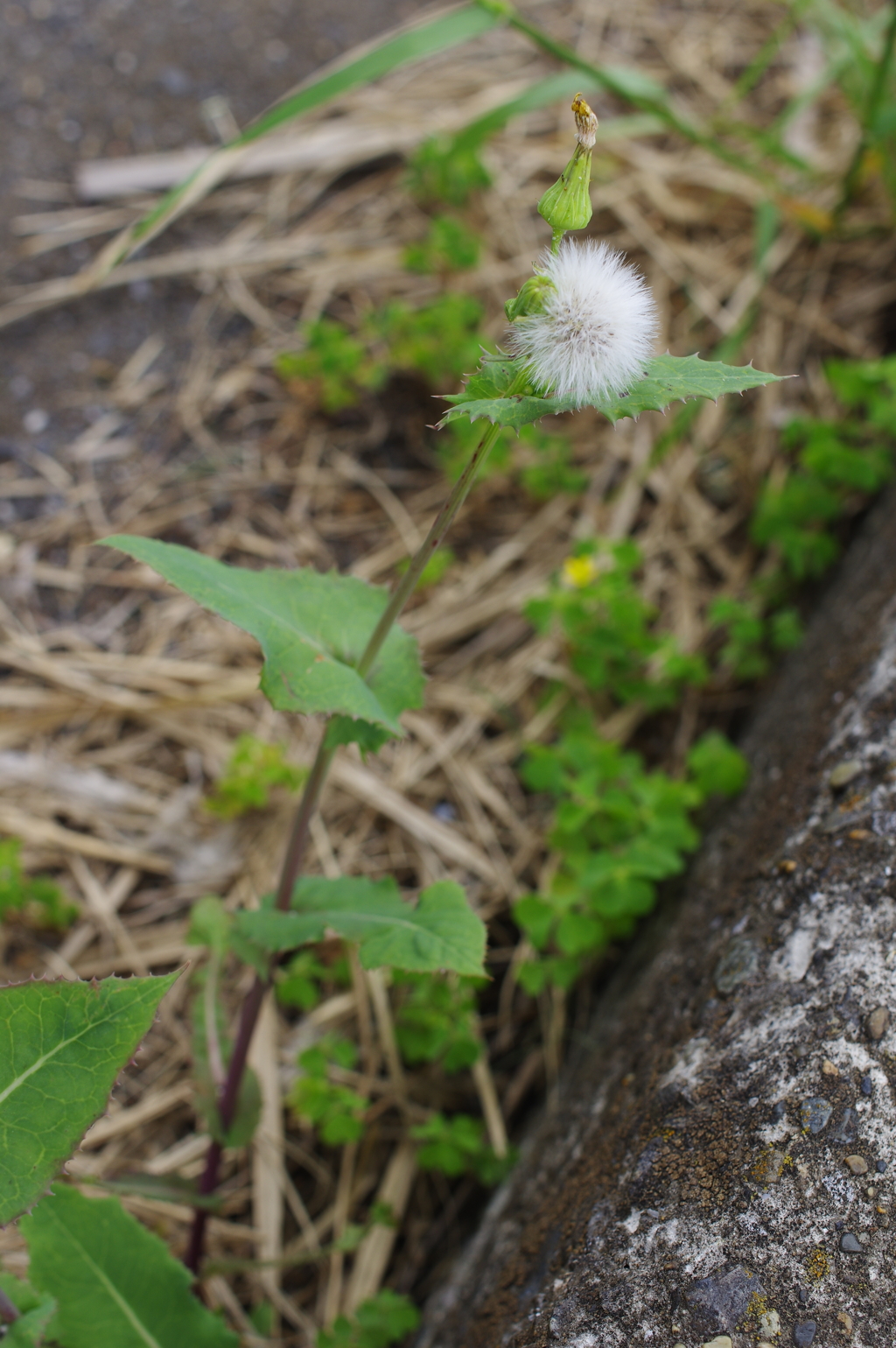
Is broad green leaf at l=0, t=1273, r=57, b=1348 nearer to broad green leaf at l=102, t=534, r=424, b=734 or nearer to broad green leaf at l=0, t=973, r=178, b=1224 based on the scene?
broad green leaf at l=0, t=973, r=178, b=1224

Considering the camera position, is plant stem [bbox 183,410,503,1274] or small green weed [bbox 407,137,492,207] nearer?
plant stem [bbox 183,410,503,1274]

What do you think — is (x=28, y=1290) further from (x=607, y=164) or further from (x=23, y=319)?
(x=607, y=164)

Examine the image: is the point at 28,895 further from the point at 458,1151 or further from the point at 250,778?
the point at 458,1151

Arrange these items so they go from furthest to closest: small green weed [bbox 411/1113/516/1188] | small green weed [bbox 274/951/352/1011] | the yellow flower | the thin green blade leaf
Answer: the yellow flower
the thin green blade leaf
small green weed [bbox 274/951/352/1011]
small green weed [bbox 411/1113/516/1188]

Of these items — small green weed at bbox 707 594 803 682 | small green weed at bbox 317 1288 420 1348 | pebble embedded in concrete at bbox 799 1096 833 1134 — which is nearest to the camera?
pebble embedded in concrete at bbox 799 1096 833 1134

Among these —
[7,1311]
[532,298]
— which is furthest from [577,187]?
[7,1311]

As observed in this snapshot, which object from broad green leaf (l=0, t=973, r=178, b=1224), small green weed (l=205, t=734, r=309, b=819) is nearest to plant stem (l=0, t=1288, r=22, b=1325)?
broad green leaf (l=0, t=973, r=178, b=1224)

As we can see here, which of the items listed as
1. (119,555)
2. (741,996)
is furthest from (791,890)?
(119,555)
